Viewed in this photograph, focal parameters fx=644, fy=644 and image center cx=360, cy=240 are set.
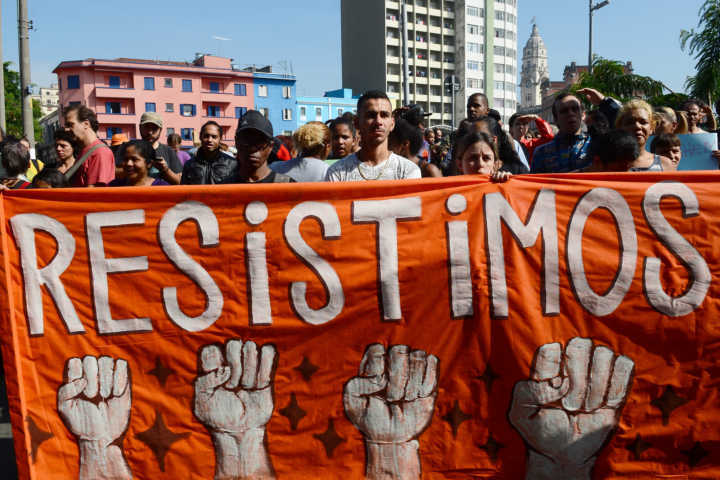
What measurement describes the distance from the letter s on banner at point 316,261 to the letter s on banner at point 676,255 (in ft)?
5.17

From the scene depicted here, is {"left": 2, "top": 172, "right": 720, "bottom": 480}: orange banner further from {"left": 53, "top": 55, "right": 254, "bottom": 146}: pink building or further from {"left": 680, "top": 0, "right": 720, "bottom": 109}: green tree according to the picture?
{"left": 53, "top": 55, "right": 254, "bottom": 146}: pink building

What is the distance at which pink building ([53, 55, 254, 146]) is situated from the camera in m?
70.1

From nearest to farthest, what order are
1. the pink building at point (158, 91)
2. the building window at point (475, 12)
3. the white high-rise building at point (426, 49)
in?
the pink building at point (158, 91), the white high-rise building at point (426, 49), the building window at point (475, 12)

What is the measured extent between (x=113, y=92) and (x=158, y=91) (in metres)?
4.88

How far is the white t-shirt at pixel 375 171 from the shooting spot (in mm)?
3957

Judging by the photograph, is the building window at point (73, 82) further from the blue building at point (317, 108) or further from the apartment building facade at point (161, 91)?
the blue building at point (317, 108)

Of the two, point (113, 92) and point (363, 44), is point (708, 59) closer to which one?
point (113, 92)

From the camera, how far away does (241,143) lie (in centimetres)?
395

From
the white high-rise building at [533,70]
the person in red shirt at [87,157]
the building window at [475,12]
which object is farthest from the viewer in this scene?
the white high-rise building at [533,70]

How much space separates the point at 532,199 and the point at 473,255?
42cm

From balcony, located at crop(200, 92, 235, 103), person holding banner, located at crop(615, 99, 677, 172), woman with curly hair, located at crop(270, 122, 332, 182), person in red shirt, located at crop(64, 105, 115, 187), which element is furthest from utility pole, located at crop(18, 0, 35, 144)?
balcony, located at crop(200, 92, 235, 103)

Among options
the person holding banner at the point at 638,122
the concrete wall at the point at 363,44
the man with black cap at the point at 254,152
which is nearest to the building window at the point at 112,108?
the concrete wall at the point at 363,44

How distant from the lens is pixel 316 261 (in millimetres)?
3312

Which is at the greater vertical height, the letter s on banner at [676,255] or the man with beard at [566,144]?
the man with beard at [566,144]
